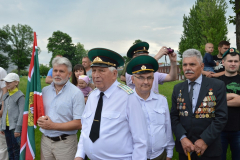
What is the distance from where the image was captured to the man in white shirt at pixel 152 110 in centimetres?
288

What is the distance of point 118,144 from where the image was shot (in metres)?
2.24

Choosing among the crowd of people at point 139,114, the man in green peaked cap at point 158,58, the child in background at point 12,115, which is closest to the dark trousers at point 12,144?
the child in background at point 12,115

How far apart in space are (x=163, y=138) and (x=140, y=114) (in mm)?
929

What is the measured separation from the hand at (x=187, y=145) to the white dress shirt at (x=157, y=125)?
17 centimetres

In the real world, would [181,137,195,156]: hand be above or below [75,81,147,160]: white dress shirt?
below

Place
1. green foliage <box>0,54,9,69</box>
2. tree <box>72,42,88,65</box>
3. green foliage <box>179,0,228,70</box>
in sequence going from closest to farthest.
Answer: green foliage <box>179,0,228,70</box>, green foliage <box>0,54,9,69</box>, tree <box>72,42,88,65</box>

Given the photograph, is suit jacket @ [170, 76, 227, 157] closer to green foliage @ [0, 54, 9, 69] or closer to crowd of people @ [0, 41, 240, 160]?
crowd of people @ [0, 41, 240, 160]

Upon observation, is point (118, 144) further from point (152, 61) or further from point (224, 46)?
point (224, 46)

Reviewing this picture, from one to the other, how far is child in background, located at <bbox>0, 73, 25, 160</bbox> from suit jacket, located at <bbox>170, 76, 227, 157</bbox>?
330 cm

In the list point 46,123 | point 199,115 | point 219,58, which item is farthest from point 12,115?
point 219,58

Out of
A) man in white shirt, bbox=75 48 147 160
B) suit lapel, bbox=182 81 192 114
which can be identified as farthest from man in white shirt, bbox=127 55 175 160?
man in white shirt, bbox=75 48 147 160

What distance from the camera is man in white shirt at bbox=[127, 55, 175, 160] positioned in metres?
2.88

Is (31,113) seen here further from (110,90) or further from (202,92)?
(202,92)

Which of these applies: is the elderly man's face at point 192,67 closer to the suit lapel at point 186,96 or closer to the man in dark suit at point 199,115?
the man in dark suit at point 199,115
